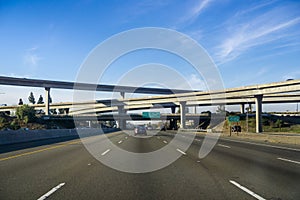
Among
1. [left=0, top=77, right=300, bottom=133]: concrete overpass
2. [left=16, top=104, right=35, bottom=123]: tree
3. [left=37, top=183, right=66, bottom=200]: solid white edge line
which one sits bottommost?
[left=16, top=104, right=35, bottom=123]: tree

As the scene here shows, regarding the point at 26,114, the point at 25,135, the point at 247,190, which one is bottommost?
the point at 26,114

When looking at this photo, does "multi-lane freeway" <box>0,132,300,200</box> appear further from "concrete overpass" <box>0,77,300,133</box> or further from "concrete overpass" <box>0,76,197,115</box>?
Result: "concrete overpass" <box>0,76,197,115</box>

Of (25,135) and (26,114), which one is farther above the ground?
(25,135)

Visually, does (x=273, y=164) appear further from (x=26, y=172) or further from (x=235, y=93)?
(x=235, y=93)

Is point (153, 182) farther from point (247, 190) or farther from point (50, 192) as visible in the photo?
point (50, 192)

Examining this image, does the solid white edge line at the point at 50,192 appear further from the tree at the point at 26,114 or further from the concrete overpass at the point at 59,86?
the tree at the point at 26,114

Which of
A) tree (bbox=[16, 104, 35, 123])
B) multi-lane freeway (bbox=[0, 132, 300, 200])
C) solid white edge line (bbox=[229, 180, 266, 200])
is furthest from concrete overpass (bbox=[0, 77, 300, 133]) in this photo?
solid white edge line (bbox=[229, 180, 266, 200])

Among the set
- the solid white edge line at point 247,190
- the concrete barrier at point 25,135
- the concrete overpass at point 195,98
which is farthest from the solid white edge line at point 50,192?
the concrete overpass at point 195,98

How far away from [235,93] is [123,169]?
58.6 m

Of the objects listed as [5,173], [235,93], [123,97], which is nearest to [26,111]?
[123,97]

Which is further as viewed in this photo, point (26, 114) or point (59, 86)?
point (26, 114)

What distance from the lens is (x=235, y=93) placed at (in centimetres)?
6525

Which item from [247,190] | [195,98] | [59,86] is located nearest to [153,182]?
[247,190]

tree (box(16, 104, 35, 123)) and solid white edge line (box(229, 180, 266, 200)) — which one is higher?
solid white edge line (box(229, 180, 266, 200))
